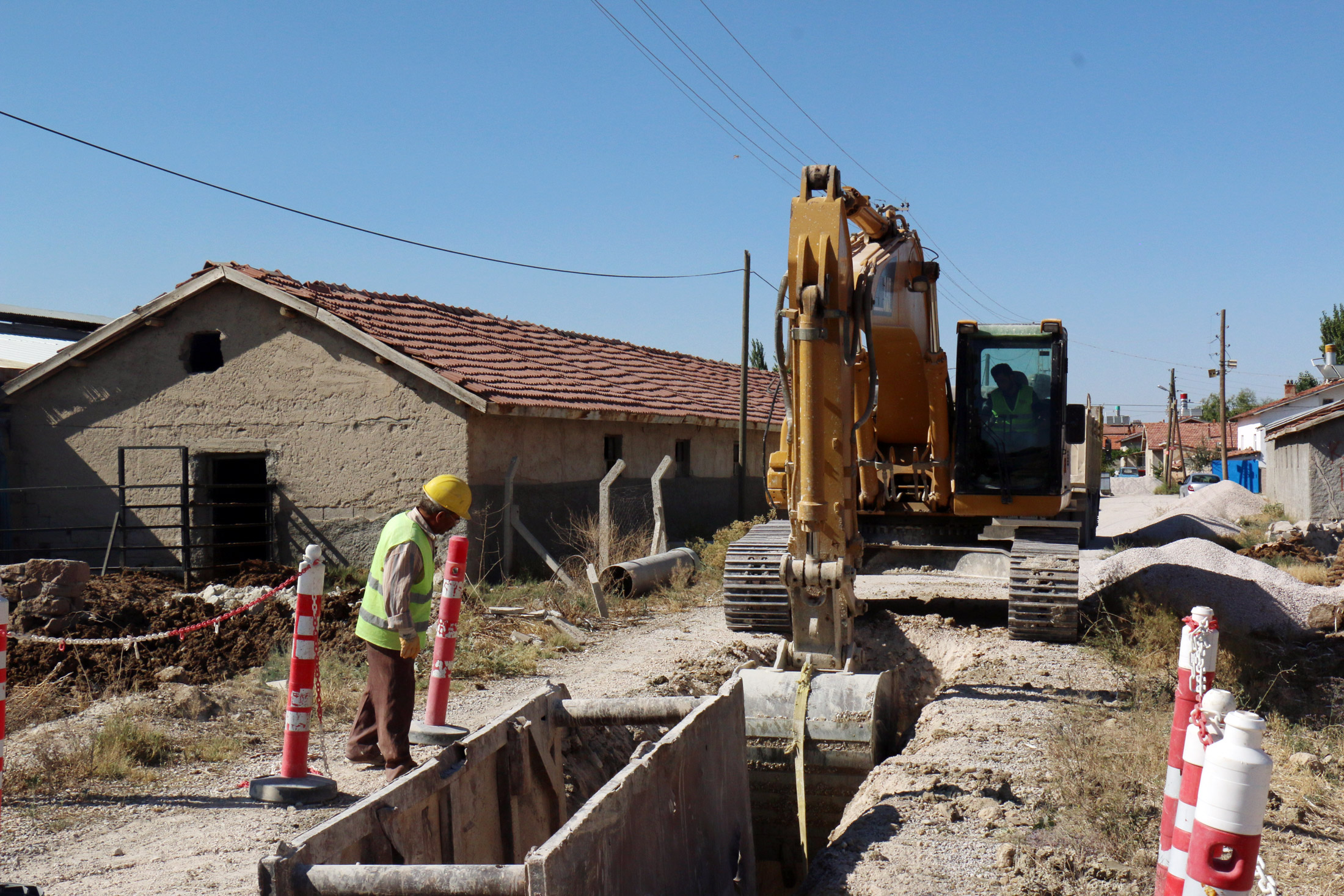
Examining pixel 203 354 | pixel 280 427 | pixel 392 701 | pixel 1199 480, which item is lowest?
pixel 392 701

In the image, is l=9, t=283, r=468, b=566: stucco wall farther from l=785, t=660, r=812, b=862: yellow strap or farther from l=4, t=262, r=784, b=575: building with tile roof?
l=785, t=660, r=812, b=862: yellow strap

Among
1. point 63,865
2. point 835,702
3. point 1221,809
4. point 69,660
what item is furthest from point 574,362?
point 1221,809

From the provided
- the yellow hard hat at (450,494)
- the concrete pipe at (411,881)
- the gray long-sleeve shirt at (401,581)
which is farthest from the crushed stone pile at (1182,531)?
the concrete pipe at (411,881)

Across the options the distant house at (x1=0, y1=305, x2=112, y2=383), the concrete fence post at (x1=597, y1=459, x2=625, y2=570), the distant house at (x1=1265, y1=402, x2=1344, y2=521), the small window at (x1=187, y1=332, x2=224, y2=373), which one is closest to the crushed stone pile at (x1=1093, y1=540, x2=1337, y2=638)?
the concrete fence post at (x1=597, y1=459, x2=625, y2=570)

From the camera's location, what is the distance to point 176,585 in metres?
13.6

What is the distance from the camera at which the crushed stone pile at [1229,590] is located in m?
11.0

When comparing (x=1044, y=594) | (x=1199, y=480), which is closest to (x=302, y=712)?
(x=1044, y=594)

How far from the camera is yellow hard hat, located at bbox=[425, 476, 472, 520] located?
5805 mm

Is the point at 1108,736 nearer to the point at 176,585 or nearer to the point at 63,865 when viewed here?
the point at 63,865

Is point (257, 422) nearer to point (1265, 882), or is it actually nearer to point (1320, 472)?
point (1265, 882)

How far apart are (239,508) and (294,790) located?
1128 centimetres

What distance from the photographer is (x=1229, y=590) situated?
11.4 metres

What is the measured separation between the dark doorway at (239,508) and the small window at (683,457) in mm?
7453

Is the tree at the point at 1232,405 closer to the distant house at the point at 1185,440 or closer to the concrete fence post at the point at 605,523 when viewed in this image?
the distant house at the point at 1185,440
